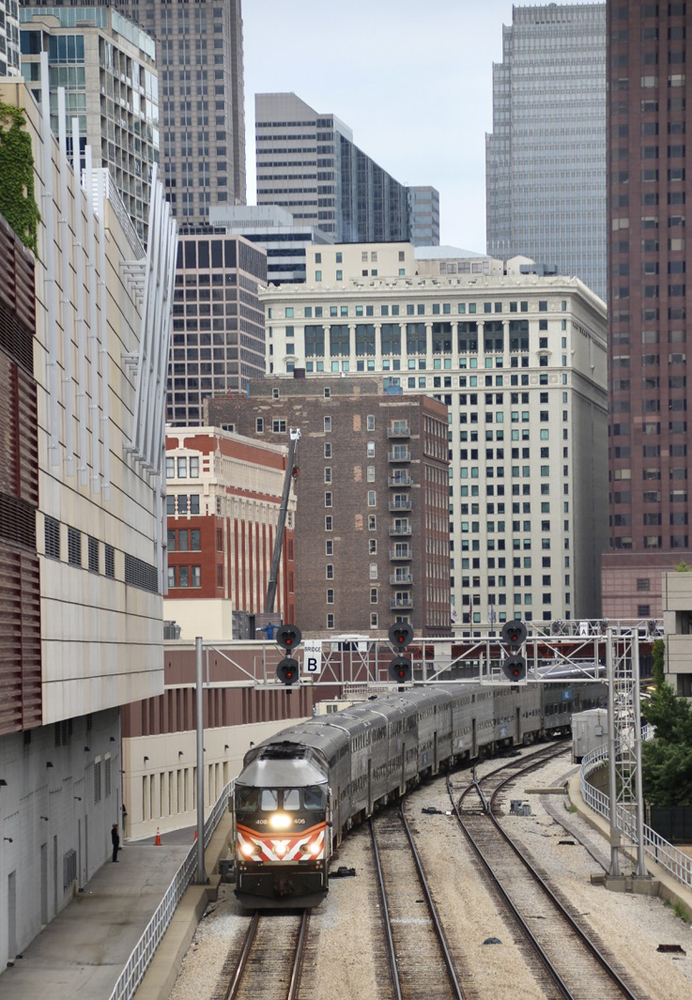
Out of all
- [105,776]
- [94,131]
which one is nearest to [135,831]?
[105,776]

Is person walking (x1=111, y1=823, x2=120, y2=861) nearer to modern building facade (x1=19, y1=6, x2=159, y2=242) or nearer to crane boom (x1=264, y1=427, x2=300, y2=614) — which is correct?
crane boom (x1=264, y1=427, x2=300, y2=614)

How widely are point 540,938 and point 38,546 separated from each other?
15.0 meters

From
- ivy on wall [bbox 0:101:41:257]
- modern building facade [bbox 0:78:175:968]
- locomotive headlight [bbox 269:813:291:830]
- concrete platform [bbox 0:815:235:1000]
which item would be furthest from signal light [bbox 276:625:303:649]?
ivy on wall [bbox 0:101:41:257]

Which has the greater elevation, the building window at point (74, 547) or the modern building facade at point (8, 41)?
the modern building facade at point (8, 41)

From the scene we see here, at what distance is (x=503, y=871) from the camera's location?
182 feet

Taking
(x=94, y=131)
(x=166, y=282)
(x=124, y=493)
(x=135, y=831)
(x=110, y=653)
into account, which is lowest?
(x=135, y=831)

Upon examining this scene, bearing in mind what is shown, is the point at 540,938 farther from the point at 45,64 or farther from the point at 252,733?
the point at 252,733

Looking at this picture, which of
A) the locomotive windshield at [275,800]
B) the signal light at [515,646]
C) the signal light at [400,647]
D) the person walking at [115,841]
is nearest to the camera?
the locomotive windshield at [275,800]

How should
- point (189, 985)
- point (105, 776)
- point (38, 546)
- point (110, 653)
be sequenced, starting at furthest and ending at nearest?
point (105, 776) → point (110, 653) → point (38, 546) → point (189, 985)

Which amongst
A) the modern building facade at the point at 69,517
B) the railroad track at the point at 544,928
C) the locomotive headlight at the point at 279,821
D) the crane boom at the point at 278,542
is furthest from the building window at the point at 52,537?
the crane boom at the point at 278,542

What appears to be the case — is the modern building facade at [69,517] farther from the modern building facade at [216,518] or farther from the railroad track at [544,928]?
the modern building facade at [216,518]

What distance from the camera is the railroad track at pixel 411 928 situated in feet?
123

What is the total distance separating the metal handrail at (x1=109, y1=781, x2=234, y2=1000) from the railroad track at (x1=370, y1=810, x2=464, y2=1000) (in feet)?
17.0

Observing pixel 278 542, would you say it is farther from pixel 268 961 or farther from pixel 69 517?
pixel 268 961
